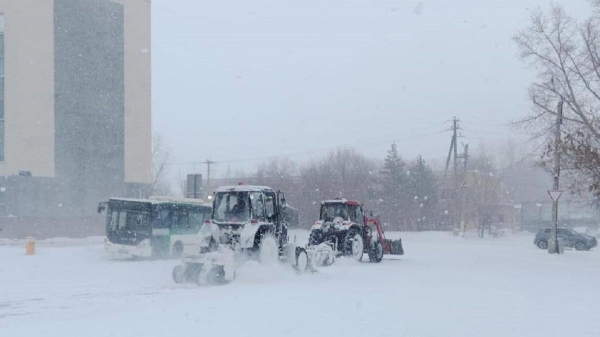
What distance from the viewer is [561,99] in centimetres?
3148

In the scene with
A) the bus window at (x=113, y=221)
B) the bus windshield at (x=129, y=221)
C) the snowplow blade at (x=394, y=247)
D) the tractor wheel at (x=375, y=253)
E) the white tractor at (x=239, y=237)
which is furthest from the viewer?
the bus window at (x=113, y=221)

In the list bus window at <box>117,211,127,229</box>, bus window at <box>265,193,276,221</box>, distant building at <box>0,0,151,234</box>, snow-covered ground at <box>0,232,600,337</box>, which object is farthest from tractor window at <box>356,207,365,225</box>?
distant building at <box>0,0,151,234</box>

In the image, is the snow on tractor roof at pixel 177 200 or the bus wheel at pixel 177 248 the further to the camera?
the snow on tractor roof at pixel 177 200

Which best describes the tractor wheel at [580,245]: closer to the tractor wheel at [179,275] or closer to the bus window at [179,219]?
A: the bus window at [179,219]

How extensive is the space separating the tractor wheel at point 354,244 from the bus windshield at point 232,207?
6.51 metres

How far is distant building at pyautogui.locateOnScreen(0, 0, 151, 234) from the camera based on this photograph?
51.0m

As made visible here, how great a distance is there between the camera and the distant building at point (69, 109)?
51.0 meters

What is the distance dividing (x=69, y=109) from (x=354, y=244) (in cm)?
3474

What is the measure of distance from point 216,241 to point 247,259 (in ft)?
3.33

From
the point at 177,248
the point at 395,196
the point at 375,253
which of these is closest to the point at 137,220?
the point at 177,248

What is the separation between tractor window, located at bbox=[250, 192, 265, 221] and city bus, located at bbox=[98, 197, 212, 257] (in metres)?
8.95

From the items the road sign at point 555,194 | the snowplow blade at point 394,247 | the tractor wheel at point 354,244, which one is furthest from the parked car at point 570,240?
the tractor wheel at point 354,244

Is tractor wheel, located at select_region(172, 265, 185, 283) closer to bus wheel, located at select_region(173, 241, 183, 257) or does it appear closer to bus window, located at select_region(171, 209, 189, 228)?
bus wheel, located at select_region(173, 241, 183, 257)

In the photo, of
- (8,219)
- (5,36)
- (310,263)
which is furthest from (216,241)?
(5,36)
